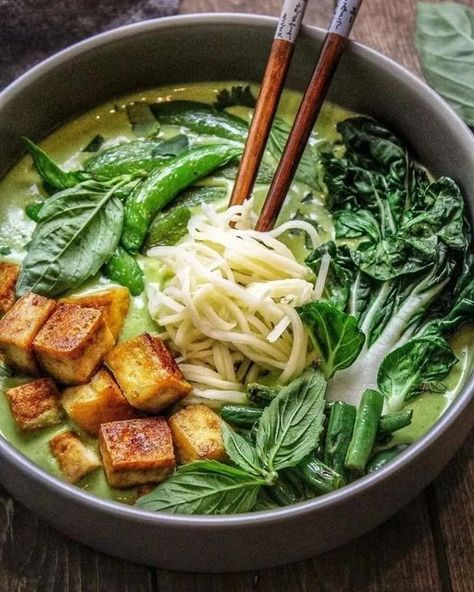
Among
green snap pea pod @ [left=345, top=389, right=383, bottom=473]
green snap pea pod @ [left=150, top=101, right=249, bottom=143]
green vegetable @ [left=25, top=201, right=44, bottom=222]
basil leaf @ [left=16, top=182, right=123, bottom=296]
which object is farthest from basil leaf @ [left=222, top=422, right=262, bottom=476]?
green snap pea pod @ [left=150, top=101, right=249, bottom=143]

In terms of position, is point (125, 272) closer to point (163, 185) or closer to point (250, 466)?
point (163, 185)

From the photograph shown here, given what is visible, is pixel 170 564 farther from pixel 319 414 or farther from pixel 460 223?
pixel 460 223

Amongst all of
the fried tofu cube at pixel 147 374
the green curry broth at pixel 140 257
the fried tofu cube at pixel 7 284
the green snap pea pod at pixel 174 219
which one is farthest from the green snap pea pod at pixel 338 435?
the fried tofu cube at pixel 7 284

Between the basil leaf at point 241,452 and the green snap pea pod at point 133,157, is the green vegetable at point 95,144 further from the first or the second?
the basil leaf at point 241,452

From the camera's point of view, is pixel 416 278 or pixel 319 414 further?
pixel 416 278

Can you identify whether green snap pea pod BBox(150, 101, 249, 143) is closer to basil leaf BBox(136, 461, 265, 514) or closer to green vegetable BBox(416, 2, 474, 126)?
green vegetable BBox(416, 2, 474, 126)

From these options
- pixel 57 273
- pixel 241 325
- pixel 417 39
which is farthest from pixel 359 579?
pixel 417 39

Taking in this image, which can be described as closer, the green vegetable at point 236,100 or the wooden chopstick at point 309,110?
the wooden chopstick at point 309,110
